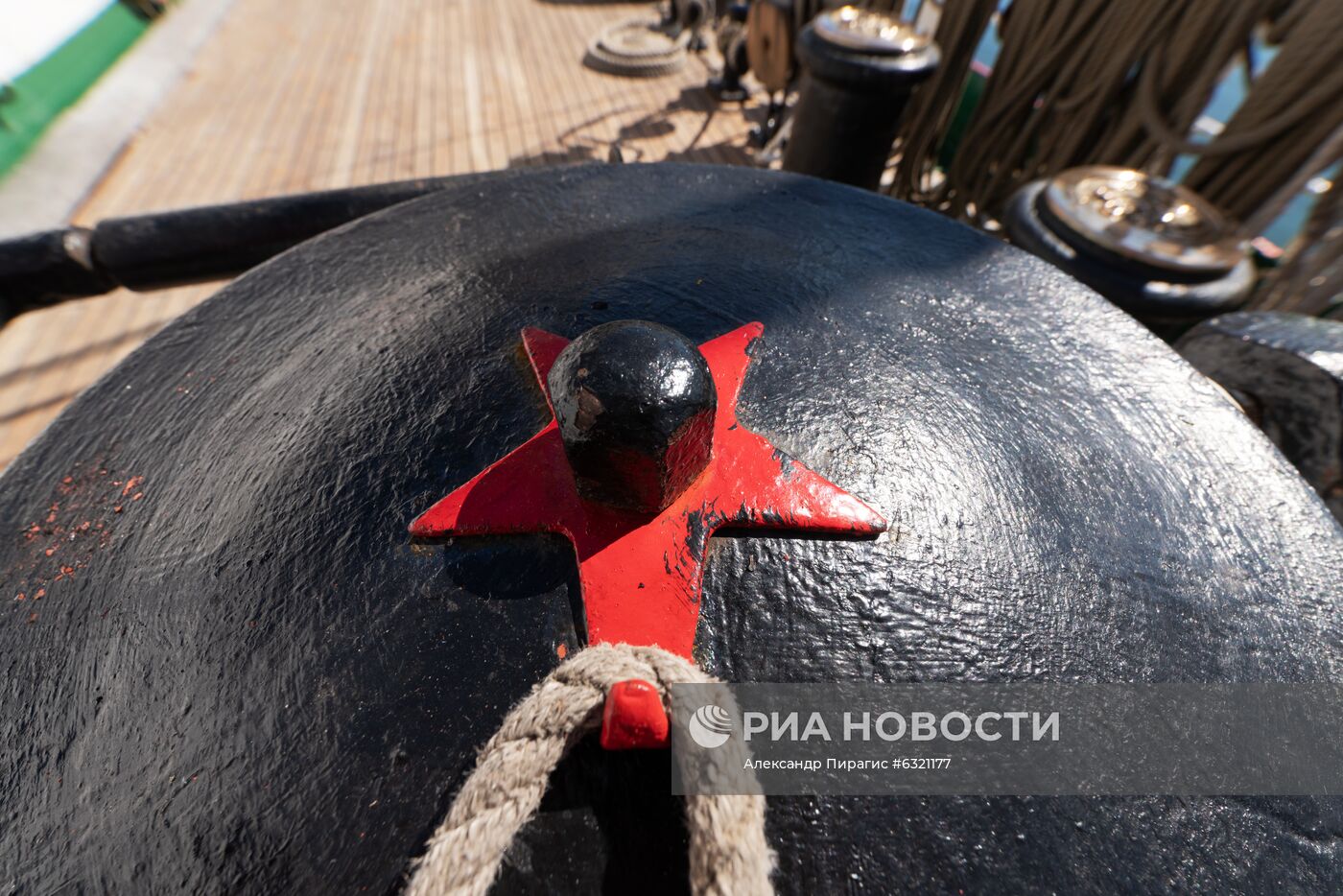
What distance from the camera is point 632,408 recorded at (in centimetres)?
63

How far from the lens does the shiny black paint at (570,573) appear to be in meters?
0.59

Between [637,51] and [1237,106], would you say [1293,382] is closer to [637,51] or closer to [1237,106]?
[1237,106]

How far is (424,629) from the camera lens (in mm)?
660

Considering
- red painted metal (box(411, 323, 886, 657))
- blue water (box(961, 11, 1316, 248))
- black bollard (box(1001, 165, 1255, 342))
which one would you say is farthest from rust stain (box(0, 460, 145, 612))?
blue water (box(961, 11, 1316, 248))

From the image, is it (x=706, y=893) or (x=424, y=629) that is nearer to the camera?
(x=706, y=893)

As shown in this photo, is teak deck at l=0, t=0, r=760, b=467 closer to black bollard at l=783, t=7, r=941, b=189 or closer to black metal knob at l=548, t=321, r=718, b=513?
black bollard at l=783, t=7, r=941, b=189

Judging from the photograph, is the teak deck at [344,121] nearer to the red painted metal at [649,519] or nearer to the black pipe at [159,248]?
the black pipe at [159,248]

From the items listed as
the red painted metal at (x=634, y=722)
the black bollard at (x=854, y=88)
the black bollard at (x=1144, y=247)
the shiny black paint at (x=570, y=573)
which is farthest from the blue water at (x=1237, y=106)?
the red painted metal at (x=634, y=722)

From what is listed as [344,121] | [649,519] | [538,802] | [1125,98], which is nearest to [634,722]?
[538,802]

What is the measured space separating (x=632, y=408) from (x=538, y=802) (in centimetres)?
36

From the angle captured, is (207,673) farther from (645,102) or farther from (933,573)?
(645,102)

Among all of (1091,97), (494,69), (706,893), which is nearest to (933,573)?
(706,893)

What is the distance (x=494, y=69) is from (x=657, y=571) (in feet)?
19.7

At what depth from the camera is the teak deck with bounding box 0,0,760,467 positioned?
300 centimetres
